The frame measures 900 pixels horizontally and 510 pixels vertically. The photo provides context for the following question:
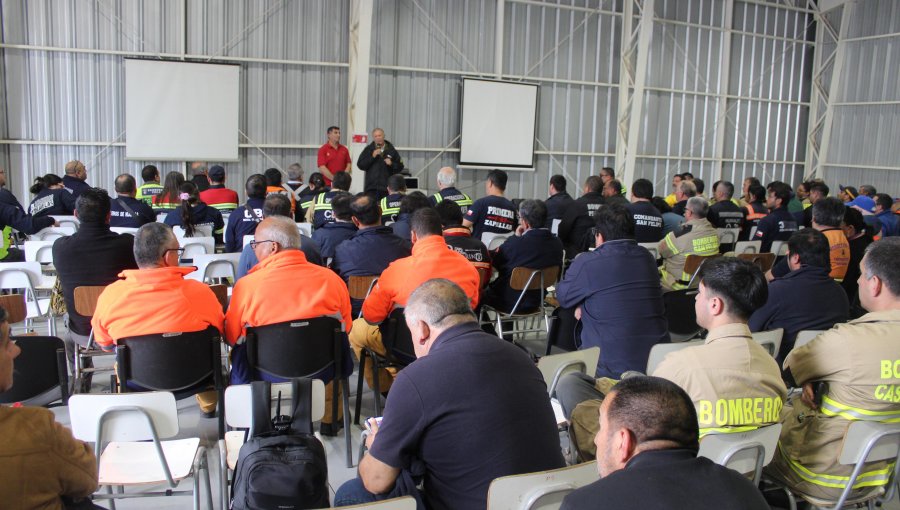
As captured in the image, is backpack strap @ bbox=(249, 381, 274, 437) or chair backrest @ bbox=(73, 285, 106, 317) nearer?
backpack strap @ bbox=(249, 381, 274, 437)

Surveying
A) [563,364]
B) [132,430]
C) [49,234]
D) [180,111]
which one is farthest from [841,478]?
[180,111]

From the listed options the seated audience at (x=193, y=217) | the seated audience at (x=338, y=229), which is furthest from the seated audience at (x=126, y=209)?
the seated audience at (x=338, y=229)

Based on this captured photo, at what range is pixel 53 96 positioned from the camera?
9469mm

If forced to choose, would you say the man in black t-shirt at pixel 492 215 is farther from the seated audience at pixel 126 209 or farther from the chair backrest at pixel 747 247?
the seated audience at pixel 126 209

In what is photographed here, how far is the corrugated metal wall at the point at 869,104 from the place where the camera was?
14.3m

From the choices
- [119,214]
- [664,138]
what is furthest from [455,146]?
[119,214]

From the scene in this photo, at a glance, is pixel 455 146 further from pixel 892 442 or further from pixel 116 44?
pixel 892 442

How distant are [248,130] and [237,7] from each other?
175 cm

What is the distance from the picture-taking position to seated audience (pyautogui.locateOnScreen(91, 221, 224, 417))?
3.17 meters

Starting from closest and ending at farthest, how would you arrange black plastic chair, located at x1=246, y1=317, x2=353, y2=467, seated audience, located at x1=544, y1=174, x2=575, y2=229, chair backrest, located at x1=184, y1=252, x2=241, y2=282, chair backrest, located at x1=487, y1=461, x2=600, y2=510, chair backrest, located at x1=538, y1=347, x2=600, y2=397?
chair backrest, located at x1=487, y1=461, x2=600, y2=510
chair backrest, located at x1=538, y1=347, x2=600, y2=397
black plastic chair, located at x1=246, y1=317, x2=353, y2=467
chair backrest, located at x1=184, y1=252, x2=241, y2=282
seated audience, located at x1=544, y1=174, x2=575, y2=229

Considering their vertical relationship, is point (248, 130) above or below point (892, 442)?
above

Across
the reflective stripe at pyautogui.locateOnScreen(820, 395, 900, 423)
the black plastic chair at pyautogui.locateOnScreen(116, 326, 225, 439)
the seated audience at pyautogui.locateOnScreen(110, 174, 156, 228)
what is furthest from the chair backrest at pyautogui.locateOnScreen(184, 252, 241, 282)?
the reflective stripe at pyautogui.locateOnScreen(820, 395, 900, 423)

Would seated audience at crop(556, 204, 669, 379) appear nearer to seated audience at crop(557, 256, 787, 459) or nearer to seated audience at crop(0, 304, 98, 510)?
seated audience at crop(557, 256, 787, 459)

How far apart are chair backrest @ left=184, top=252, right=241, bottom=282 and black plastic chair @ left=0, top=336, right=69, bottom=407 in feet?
5.48
